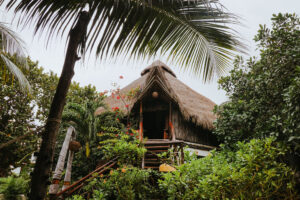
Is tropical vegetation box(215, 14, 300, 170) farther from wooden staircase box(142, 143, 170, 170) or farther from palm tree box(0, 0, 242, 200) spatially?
palm tree box(0, 0, 242, 200)

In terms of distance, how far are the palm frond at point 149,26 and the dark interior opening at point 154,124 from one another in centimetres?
841

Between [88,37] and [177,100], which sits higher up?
[177,100]

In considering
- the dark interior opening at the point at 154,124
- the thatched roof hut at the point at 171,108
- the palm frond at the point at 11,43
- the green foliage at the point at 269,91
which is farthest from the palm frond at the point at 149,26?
the dark interior opening at the point at 154,124

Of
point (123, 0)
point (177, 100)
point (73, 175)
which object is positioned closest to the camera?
point (123, 0)

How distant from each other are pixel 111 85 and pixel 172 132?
9.94 feet

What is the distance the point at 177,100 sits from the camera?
7.27m

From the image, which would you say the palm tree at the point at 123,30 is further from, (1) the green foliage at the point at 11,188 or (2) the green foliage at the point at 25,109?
(2) the green foliage at the point at 25,109

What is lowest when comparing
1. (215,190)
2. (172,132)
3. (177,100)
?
(215,190)

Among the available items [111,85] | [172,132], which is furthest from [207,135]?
[111,85]

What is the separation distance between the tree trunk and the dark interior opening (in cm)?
871

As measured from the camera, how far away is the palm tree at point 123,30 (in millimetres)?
1001

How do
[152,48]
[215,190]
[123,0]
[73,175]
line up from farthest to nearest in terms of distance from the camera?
[73,175] → [215,190] → [152,48] → [123,0]

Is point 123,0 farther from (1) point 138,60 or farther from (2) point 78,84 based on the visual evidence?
(2) point 78,84

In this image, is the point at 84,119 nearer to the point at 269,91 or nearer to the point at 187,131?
the point at 187,131
